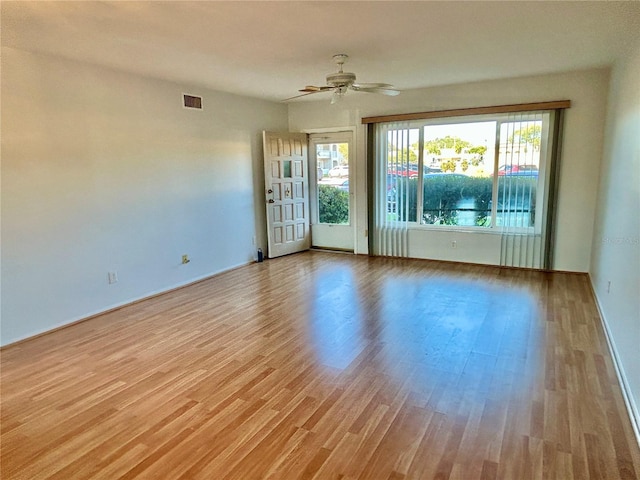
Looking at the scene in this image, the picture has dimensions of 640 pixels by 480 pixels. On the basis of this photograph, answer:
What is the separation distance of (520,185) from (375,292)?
8.40 ft

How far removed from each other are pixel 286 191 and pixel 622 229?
4684 mm

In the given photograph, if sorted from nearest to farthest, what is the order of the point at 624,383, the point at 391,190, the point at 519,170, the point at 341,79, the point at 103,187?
the point at 624,383, the point at 341,79, the point at 103,187, the point at 519,170, the point at 391,190

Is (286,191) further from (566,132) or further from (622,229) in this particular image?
(622,229)

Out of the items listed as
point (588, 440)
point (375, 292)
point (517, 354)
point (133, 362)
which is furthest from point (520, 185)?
point (133, 362)

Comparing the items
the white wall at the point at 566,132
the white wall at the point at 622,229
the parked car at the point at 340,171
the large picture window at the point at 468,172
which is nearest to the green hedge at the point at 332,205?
the parked car at the point at 340,171

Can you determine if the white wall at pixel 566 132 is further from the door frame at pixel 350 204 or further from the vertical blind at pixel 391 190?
the door frame at pixel 350 204

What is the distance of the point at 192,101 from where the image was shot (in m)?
5.18

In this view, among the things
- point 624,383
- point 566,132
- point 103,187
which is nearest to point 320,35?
point 103,187

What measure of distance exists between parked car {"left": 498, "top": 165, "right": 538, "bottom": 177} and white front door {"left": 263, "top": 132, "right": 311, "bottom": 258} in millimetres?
3224

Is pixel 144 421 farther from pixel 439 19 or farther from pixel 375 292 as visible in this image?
pixel 439 19

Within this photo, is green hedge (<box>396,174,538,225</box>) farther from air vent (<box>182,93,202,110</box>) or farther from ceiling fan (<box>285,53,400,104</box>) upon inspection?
air vent (<box>182,93,202,110</box>)

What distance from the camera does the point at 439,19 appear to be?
291cm

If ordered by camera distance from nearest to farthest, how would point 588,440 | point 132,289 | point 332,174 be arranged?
1. point 588,440
2. point 132,289
3. point 332,174

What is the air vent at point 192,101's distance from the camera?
16.7 ft
